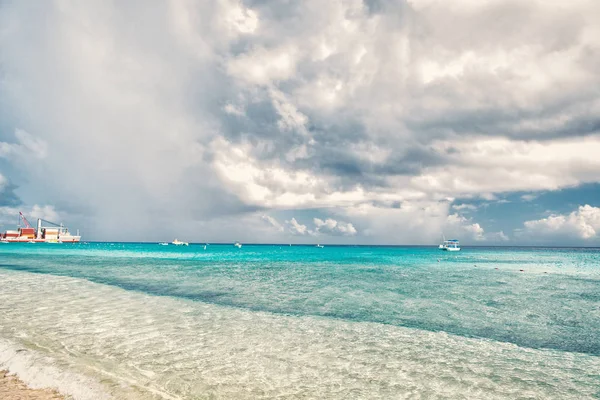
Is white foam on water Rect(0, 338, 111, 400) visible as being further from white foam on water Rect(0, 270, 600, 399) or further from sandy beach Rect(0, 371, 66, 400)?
sandy beach Rect(0, 371, 66, 400)

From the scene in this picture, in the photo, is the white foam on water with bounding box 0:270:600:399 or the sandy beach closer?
the sandy beach

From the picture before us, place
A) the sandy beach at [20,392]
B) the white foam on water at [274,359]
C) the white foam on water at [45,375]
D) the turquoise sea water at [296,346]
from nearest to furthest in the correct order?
the sandy beach at [20,392] → the white foam on water at [45,375] → the white foam on water at [274,359] → the turquoise sea water at [296,346]

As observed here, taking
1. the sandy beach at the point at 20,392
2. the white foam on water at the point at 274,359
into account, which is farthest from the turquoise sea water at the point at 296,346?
the sandy beach at the point at 20,392

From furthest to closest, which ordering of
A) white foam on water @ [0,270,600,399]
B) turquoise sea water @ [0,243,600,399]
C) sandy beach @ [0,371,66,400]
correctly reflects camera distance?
turquoise sea water @ [0,243,600,399], white foam on water @ [0,270,600,399], sandy beach @ [0,371,66,400]

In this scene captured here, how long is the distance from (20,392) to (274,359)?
8.15 meters

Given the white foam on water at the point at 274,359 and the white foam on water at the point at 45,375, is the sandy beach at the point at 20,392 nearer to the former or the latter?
the white foam on water at the point at 45,375

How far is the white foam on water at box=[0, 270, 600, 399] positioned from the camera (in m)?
11.1

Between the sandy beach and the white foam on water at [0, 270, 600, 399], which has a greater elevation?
the sandy beach

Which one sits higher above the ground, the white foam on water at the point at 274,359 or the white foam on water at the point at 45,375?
the white foam on water at the point at 45,375

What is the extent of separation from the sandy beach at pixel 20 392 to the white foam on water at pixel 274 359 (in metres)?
0.55

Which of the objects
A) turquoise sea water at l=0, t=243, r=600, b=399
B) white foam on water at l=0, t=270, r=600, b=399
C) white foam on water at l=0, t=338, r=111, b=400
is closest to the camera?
white foam on water at l=0, t=338, r=111, b=400

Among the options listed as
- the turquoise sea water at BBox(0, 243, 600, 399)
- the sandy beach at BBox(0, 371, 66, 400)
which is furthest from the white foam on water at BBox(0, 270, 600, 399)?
the sandy beach at BBox(0, 371, 66, 400)

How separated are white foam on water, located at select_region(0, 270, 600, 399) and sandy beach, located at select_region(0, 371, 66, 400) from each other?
55cm

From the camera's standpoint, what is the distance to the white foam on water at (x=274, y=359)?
11.1 m
